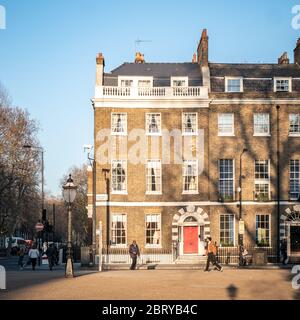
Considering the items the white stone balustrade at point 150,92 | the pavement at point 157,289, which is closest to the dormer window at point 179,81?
the white stone balustrade at point 150,92

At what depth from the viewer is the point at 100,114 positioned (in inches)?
1731

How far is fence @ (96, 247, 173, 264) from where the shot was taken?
4275cm

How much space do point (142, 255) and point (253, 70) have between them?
55.7ft

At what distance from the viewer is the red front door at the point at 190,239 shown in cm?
Result: 4381

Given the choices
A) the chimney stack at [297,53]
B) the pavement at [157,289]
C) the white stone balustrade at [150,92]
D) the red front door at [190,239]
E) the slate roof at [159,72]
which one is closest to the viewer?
the pavement at [157,289]

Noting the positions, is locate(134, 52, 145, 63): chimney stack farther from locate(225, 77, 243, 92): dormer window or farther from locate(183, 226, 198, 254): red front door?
locate(183, 226, 198, 254): red front door

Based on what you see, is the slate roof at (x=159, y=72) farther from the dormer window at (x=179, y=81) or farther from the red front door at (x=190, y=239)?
the red front door at (x=190, y=239)

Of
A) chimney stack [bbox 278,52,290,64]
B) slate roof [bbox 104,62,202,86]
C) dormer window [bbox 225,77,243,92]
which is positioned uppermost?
chimney stack [bbox 278,52,290,64]

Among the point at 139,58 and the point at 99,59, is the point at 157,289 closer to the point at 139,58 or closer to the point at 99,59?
the point at 99,59

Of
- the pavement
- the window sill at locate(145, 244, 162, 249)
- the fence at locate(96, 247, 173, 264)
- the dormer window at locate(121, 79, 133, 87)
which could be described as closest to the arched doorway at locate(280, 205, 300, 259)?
the fence at locate(96, 247, 173, 264)

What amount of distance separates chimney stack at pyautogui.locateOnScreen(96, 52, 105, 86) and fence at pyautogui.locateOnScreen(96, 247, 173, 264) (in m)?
12.1

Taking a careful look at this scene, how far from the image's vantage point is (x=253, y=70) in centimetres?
4819

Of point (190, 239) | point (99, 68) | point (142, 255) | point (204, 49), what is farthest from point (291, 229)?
point (99, 68)

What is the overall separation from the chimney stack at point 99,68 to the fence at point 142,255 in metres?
12.1
